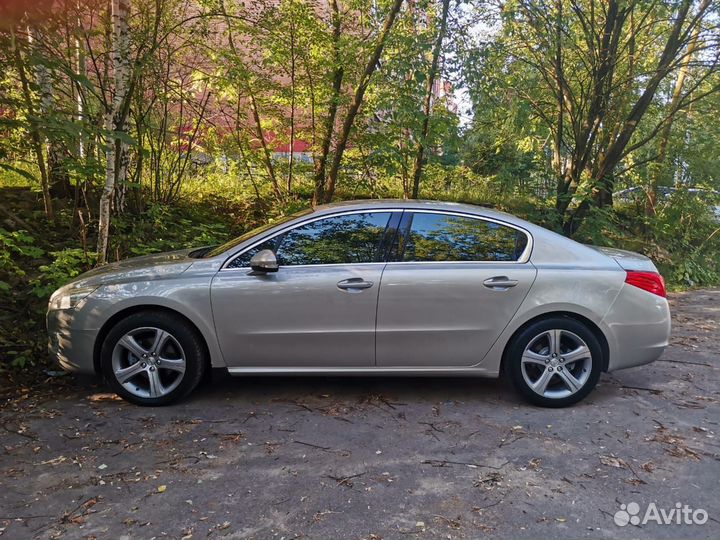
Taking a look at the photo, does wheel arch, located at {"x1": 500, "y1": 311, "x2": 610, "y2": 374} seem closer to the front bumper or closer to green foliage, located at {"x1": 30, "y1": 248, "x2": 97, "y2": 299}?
the front bumper

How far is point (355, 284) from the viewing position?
4031 millimetres

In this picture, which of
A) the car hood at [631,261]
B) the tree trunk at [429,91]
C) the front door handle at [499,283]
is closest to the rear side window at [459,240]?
the front door handle at [499,283]

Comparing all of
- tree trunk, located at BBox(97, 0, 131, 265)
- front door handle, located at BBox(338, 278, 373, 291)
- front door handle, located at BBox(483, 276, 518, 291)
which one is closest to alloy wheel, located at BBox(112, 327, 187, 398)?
front door handle, located at BBox(338, 278, 373, 291)

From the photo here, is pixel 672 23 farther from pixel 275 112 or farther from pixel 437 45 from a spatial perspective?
pixel 275 112

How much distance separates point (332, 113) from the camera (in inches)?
324

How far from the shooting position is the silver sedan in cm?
404

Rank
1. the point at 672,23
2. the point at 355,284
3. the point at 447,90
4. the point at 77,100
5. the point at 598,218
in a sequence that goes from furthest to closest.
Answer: the point at 598,218 → the point at 672,23 → the point at 447,90 → the point at 77,100 → the point at 355,284

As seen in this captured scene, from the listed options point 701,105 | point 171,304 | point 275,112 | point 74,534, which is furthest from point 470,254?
point 701,105

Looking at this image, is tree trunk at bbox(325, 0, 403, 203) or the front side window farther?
tree trunk at bbox(325, 0, 403, 203)

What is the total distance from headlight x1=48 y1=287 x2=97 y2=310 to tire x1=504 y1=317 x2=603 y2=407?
10.5ft

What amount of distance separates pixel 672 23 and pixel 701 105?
189 centimetres

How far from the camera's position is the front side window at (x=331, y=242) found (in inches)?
164

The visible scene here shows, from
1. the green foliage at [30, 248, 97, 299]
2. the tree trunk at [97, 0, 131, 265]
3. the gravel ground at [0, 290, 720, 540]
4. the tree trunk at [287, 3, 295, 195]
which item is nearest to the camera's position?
the gravel ground at [0, 290, 720, 540]

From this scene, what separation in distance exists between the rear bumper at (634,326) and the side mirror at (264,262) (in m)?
2.49
